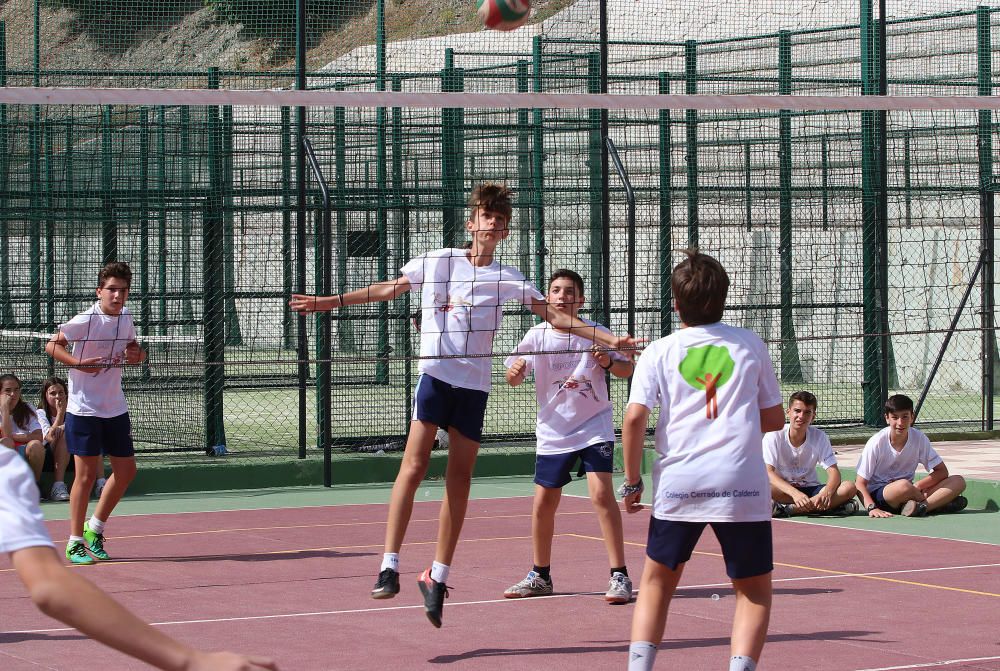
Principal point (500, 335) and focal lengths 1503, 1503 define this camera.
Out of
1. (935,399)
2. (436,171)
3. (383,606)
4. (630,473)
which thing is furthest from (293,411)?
(630,473)

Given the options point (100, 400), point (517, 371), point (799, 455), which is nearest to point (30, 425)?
point (100, 400)

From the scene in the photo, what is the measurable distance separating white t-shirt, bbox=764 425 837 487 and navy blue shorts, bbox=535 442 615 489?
3.37 m

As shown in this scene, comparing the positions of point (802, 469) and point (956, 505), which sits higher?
point (802, 469)

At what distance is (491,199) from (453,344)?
0.67m

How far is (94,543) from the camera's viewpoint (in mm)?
8891

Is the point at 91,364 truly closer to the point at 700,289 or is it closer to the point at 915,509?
the point at 700,289

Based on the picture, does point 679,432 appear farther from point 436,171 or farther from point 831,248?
point 831,248

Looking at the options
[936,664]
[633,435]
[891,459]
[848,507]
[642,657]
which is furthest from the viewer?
[848,507]

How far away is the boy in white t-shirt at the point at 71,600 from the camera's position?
2.71 metres

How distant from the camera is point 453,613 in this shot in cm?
713

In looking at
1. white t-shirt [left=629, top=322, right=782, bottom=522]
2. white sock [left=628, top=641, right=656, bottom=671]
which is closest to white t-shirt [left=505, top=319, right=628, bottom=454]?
white t-shirt [left=629, top=322, right=782, bottom=522]

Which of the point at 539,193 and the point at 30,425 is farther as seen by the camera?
the point at 539,193

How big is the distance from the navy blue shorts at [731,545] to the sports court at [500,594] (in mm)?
1141

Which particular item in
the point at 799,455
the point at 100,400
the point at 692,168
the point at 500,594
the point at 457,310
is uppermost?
the point at 692,168
